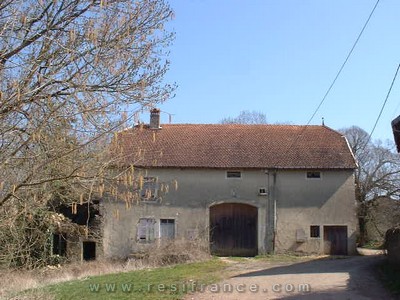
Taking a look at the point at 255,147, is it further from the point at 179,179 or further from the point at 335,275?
the point at 335,275

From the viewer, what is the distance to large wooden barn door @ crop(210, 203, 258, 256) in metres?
27.1

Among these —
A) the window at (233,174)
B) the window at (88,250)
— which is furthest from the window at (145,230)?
the window at (233,174)

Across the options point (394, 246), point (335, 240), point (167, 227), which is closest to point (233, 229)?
point (167, 227)

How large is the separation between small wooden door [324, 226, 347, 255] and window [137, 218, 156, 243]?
9267 mm

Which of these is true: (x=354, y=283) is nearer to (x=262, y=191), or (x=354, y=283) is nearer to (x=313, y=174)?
(x=262, y=191)

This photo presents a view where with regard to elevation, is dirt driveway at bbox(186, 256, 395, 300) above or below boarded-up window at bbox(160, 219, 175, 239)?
below

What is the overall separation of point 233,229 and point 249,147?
4952mm

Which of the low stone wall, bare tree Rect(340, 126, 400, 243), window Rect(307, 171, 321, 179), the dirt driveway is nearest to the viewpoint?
the dirt driveway

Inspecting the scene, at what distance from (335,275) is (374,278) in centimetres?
131

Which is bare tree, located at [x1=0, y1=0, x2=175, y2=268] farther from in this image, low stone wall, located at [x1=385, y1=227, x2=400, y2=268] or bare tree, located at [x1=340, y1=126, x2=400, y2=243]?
bare tree, located at [x1=340, y1=126, x2=400, y2=243]

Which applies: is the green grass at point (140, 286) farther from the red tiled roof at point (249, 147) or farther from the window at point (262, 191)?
the red tiled roof at point (249, 147)

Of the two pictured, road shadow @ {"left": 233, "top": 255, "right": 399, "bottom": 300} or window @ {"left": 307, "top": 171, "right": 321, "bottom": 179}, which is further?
window @ {"left": 307, "top": 171, "right": 321, "bottom": 179}

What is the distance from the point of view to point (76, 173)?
7570 millimetres

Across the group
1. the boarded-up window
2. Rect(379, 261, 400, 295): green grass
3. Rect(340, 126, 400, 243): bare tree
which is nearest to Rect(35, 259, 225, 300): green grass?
Rect(379, 261, 400, 295): green grass
